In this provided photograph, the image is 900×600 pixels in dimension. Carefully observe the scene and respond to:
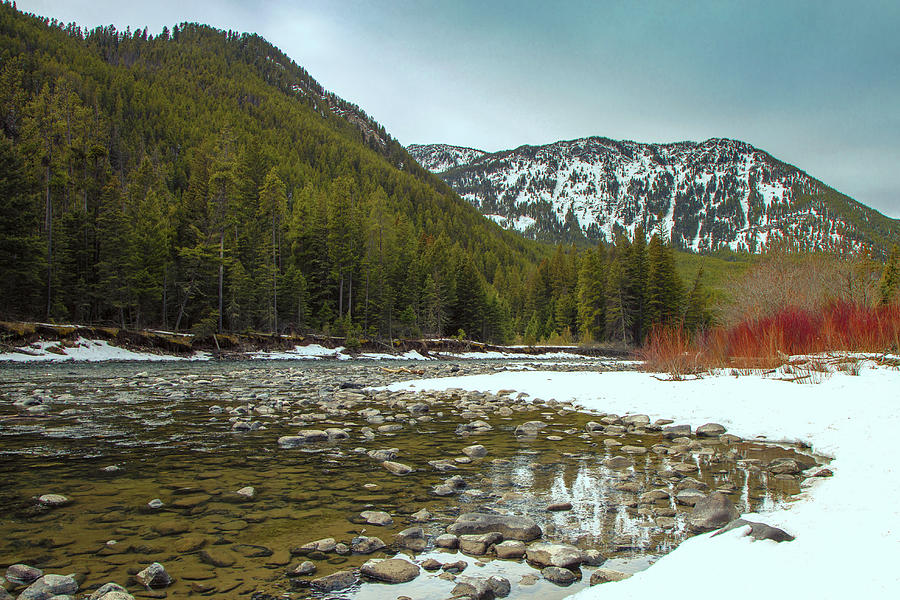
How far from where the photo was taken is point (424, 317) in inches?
2199

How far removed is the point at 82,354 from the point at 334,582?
27.5 metres

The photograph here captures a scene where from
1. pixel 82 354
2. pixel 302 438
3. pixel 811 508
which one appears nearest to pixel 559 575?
pixel 811 508

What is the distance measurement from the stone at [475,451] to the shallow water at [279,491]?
1.10 feet

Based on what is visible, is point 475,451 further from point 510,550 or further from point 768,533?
point 768,533

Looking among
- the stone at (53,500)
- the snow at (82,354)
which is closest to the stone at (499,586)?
the stone at (53,500)

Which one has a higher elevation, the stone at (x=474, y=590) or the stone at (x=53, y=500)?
the stone at (x=474, y=590)

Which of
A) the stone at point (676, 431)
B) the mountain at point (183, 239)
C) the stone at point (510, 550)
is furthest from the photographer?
the mountain at point (183, 239)

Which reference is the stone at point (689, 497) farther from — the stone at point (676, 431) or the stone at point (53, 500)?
the stone at point (53, 500)

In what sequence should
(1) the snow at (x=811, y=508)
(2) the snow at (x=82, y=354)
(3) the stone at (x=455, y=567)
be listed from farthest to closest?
(2) the snow at (x=82, y=354)
(3) the stone at (x=455, y=567)
(1) the snow at (x=811, y=508)

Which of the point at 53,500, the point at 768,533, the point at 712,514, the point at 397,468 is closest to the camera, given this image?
the point at 768,533

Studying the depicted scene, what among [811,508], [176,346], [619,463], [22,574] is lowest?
[176,346]

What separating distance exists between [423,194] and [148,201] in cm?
9873

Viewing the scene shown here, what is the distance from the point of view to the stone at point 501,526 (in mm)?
3877

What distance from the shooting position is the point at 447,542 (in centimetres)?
373
